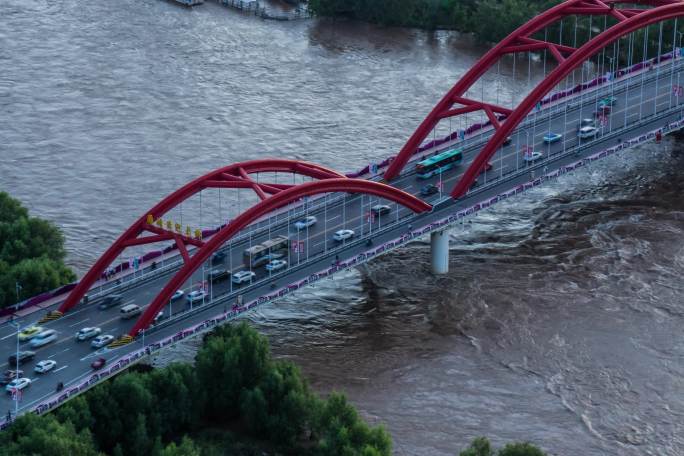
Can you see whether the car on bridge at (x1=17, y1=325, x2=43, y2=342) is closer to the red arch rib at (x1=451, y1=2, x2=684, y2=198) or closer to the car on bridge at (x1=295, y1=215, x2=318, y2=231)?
the car on bridge at (x1=295, y1=215, x2=318, y2=231)

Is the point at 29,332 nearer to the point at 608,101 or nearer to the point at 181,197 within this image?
the point at 181,197

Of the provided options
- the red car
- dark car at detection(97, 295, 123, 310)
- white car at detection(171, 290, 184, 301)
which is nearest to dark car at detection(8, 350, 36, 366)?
the red car

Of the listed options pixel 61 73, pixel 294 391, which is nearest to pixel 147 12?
pixel 61 73

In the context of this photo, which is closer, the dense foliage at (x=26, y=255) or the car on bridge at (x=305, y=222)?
the dense foliage at (x=26, y=255)

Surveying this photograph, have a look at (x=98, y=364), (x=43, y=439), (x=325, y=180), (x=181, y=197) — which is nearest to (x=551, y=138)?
(x=325, y=180)

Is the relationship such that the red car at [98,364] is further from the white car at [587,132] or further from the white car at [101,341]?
the white car at [587,132]

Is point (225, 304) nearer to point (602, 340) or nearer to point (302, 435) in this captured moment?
point (302, 435)

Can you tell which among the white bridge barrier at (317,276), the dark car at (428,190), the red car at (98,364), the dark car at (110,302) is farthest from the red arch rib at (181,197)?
the dark car at (428,190)
